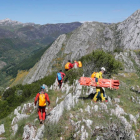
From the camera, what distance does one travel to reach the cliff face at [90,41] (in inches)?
4778

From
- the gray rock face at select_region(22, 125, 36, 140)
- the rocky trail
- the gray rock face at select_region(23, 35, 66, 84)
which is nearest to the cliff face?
the gray rock face at select_region(23, 35, 66, 84)

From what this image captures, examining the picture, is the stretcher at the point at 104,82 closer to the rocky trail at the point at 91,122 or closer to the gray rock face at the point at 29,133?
the rocky trail at the point at 91,122

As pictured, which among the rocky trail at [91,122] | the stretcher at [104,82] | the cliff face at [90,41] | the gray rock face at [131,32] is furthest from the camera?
the cliff face at [90,41]

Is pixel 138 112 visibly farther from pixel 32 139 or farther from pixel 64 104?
pixel 32 139

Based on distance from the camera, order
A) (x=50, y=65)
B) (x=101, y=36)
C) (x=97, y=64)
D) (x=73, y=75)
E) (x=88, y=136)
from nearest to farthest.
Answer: (x=88, y=136), (x=73, y=75), (x=97, y=64), (x=50, y=65), (x=101, y=36)

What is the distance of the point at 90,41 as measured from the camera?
462 feet

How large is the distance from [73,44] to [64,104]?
13249 centimetres

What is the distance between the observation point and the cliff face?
4778 inches

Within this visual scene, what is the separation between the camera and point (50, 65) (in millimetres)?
127812

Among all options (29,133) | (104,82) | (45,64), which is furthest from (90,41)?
(29,133)

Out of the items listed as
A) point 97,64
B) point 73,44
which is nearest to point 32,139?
point 97,64

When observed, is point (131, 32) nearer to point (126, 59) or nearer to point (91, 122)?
point (126, 59)

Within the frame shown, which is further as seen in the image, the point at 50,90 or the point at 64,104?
the point at 50,90

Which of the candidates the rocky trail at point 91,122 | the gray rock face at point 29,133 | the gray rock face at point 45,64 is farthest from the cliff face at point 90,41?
the gray rock face at point 29,133
